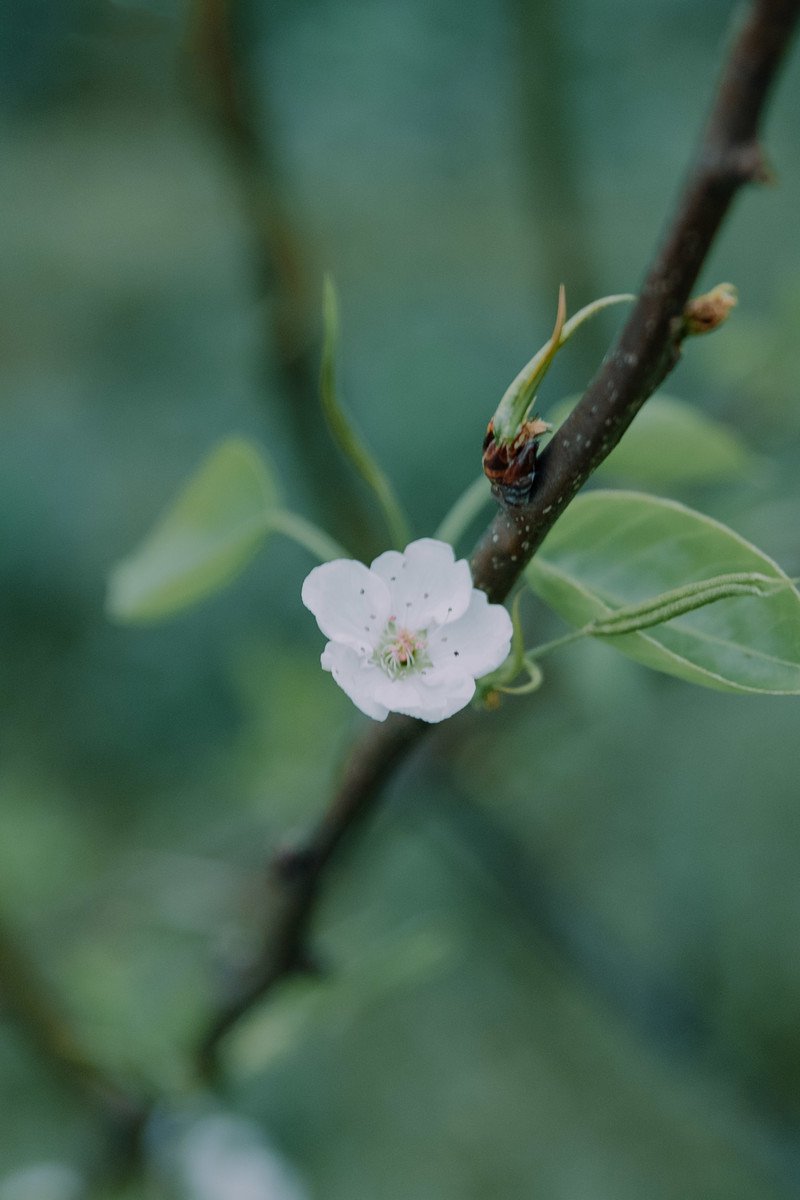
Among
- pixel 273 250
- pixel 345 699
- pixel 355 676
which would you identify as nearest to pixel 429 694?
pixel 355 676

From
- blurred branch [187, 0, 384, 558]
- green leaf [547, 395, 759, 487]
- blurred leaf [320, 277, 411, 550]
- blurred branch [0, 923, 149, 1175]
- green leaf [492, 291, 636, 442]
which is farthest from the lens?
blurred branch [187, 0, 384, 558]

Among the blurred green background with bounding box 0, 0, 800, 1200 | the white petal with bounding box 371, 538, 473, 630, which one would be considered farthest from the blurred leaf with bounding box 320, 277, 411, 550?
the blurred green background with bounding box 0, 0, 800, 1200

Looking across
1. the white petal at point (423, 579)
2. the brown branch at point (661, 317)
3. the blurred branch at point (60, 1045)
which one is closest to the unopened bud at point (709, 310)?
the brown branch at point (661, 317)

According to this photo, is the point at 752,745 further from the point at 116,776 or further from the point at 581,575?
the point at 581,575

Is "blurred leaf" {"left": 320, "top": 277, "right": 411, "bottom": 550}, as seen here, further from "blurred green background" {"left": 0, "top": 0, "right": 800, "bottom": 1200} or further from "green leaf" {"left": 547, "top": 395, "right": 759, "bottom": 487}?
"blurred green background" {"left": 0, "top": 0, "right": 800, "bottom": 1200}

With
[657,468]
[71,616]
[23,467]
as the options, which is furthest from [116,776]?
[657,468]

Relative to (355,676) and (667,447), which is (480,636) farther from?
(667,447)

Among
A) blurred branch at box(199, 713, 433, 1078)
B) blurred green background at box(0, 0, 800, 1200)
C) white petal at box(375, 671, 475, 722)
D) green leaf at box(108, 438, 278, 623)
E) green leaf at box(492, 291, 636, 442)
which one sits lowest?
blurred green background at box(0, 0, 800, 1200)
